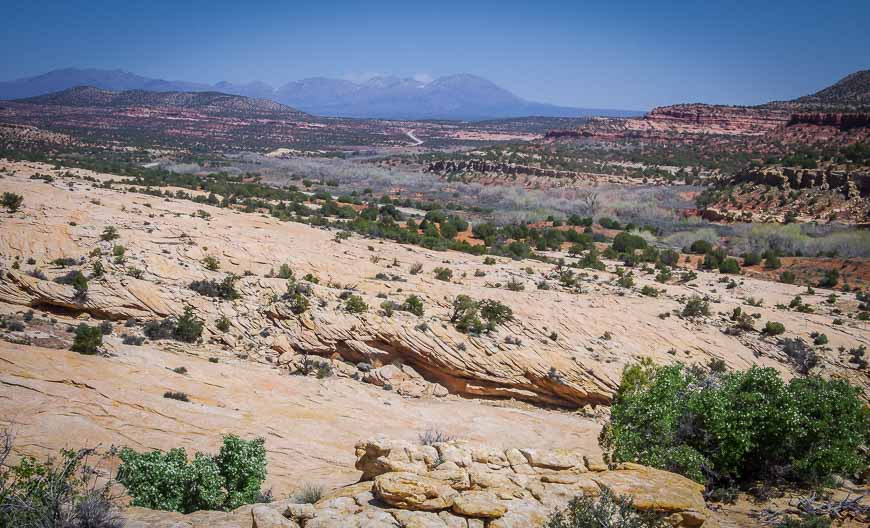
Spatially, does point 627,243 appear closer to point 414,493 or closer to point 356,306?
point 356,306

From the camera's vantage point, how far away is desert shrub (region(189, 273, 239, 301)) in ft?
55.2

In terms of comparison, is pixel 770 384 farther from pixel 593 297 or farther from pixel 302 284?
pixel 302 284

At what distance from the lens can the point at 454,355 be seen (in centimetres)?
1573

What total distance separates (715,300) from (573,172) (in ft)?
161

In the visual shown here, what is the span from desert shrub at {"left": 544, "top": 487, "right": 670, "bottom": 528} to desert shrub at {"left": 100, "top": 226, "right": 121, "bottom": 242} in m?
18.8

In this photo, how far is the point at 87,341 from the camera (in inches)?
484

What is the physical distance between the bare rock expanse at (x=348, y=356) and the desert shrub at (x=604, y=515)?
0.34m

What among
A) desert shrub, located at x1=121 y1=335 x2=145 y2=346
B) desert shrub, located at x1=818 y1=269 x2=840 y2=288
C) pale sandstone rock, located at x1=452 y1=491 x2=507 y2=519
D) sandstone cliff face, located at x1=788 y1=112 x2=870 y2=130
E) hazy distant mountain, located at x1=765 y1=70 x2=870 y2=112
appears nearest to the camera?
pale sandstone rock, located at x1=452 y1=491 x2=507 y2=519

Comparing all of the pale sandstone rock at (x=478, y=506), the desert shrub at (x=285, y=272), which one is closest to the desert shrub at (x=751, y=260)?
the desert shrub at (x=285, y=272)

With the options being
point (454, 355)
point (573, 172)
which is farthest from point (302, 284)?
point (573, 172)

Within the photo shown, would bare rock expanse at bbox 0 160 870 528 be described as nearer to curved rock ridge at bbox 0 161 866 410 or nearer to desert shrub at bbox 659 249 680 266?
curved rock ridge at bbox 0 161 866 410

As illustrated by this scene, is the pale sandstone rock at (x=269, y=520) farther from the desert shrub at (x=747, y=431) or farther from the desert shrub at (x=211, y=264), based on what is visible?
the desert shrub at (x=211, y=264)

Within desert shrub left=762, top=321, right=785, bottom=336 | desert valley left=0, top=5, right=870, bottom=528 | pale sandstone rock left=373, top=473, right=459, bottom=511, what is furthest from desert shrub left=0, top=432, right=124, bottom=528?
→ desert shrub left=762, top=321, right=785, bottom=336

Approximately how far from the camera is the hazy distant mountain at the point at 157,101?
5689 inches
